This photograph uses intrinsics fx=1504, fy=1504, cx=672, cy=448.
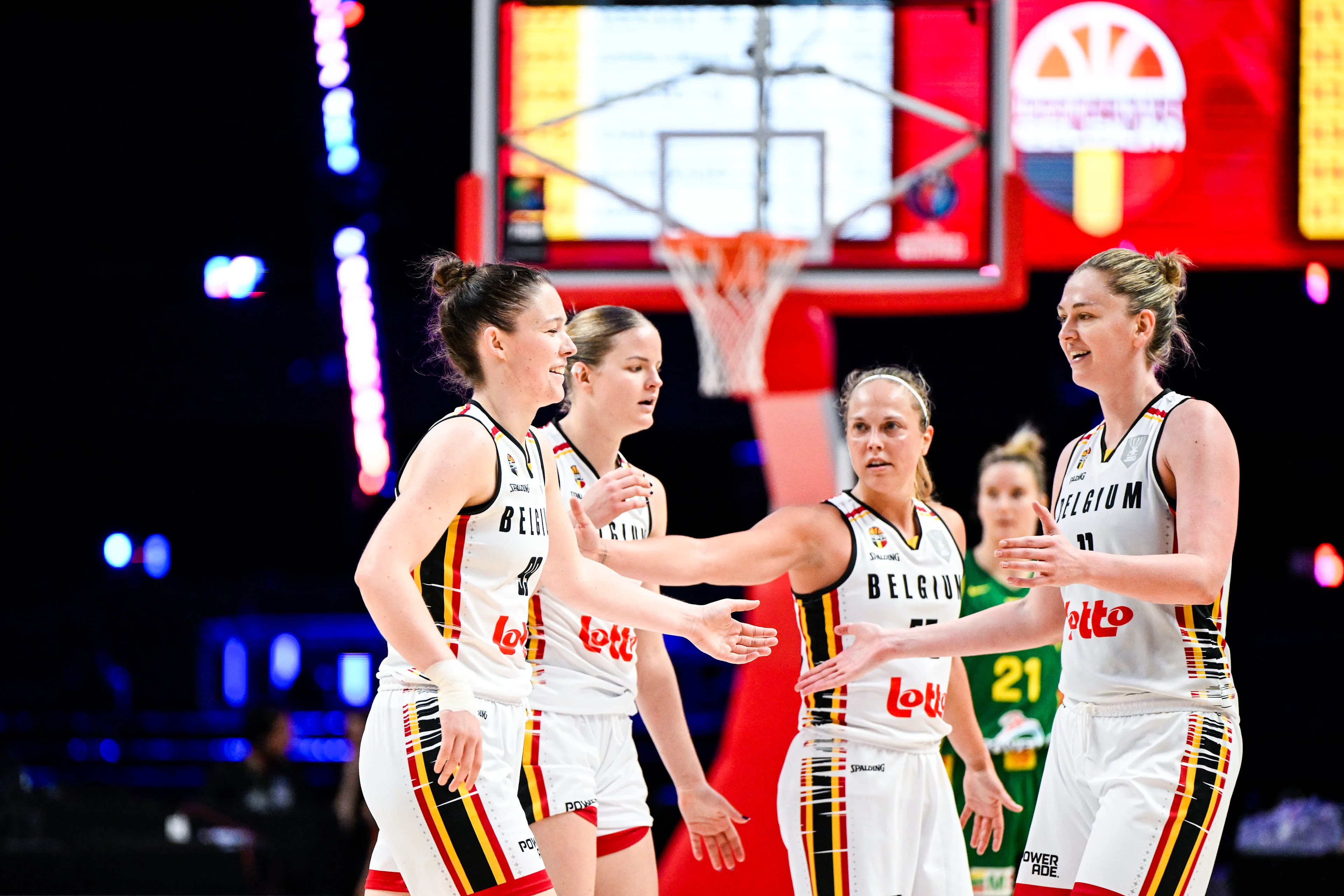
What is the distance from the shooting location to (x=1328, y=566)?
1805 centimetres

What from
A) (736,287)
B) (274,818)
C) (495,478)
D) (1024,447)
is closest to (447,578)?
(495,478)

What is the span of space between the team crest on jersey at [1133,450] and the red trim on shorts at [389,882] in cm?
193

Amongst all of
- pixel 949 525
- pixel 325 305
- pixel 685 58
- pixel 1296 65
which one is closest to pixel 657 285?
pixel 685 58

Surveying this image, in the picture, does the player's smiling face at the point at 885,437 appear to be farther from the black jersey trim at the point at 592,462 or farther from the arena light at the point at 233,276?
the arena light at the point at 233,276

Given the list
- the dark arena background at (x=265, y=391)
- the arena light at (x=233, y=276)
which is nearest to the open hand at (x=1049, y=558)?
the dark arena background at (x=265, y=391)

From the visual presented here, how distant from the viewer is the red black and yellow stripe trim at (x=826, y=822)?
3.94 meters

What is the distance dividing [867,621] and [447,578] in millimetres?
1385

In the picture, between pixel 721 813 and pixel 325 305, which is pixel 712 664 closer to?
pixel 325 305

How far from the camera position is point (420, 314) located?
16.0m

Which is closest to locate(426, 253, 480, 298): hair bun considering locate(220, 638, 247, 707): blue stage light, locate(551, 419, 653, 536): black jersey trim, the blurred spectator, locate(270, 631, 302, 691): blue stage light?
locate(551, 419, 653, 536): black jersey trim

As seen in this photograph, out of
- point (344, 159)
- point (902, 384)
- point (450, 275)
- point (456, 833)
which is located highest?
point (344, 159)

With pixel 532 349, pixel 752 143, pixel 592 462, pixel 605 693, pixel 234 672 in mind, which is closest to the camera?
pixel 532 349

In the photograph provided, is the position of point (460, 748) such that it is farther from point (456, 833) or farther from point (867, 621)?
point (867, 621)

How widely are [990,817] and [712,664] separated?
13.0m
